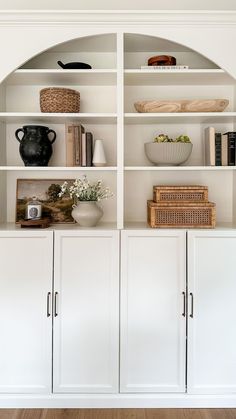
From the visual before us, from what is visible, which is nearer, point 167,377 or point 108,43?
point 167,377

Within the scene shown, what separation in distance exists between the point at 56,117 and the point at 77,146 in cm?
23

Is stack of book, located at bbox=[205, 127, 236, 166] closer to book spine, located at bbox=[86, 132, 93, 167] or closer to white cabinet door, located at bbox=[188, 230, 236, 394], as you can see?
white cabinet door, located at bbox=[188, 230, 236, 394]

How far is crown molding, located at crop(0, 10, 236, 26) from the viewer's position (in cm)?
211

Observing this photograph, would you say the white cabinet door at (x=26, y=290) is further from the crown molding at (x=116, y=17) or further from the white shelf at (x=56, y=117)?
the crown molding at (x=116, y=17)

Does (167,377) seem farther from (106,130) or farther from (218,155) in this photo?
(106,130)

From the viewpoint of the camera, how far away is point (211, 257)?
2158 mm

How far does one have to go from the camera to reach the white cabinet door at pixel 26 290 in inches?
84.6

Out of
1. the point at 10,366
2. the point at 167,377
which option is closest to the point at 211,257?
the point at 167,377

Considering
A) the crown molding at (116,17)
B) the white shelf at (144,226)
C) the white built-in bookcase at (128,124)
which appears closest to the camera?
the crown molding at (116,17)

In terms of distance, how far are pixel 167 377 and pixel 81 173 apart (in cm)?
149

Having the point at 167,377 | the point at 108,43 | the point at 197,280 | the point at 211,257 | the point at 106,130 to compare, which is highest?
the point at 108,43

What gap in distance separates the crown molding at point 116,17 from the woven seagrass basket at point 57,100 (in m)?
0.40

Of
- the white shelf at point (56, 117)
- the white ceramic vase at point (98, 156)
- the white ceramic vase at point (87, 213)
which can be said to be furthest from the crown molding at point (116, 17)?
the white ceramic vase at point (87, 213)

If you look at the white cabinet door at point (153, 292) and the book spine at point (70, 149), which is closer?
the white cabinet door at point (153, 292)
